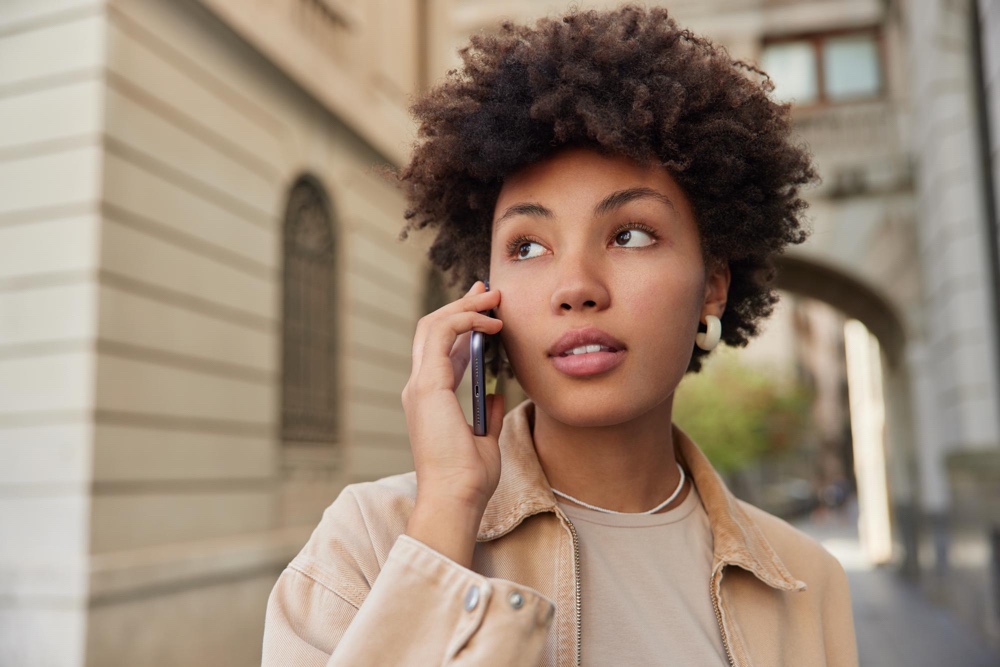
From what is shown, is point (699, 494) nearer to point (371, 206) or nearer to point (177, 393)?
point (177, 393)

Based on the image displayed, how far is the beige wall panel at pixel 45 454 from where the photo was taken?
5828 mm

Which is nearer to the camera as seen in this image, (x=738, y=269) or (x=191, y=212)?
(x=738, y=269)

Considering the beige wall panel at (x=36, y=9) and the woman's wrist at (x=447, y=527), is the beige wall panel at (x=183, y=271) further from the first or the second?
the woman's wrist at (x=447, y=527)

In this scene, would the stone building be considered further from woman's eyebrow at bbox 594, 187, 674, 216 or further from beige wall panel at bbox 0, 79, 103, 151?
woman's eyebrow at bbox 594, 187, 674, 216

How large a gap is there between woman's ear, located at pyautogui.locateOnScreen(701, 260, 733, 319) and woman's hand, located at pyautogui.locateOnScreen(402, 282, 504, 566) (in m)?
0.55

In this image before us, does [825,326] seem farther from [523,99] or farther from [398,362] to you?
[523,99]

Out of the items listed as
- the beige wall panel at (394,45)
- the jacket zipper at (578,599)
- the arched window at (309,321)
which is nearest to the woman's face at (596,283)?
the jacket zipper at (578,599)

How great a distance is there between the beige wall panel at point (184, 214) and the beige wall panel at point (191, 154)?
151 mm

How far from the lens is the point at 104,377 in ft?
19.7

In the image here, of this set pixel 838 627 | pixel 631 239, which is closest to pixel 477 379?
pixel 631 239

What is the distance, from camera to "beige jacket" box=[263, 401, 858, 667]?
1.36 m

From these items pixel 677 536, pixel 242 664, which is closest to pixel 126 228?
pixel 242 664

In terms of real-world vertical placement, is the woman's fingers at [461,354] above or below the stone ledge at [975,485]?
above

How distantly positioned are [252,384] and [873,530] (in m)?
15.9
